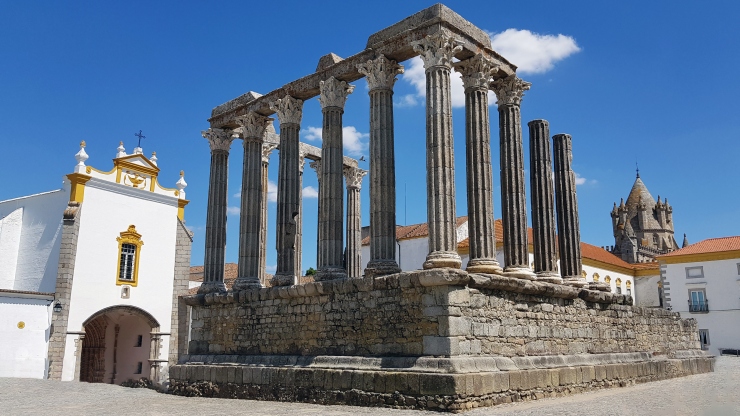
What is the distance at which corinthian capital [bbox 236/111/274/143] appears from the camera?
18438 mm

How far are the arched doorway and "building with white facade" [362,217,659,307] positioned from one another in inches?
470

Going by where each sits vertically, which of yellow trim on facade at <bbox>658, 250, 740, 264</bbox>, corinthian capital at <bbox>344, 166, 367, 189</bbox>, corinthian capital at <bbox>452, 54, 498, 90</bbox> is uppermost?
corinthian capital at <bbox>452, 54, 498, 90</bbox>

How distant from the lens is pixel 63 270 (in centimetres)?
2511

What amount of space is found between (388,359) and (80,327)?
17.4m

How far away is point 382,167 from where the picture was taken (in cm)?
1412

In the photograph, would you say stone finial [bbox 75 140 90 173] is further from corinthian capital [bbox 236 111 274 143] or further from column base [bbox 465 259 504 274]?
column base [bbox 465 259 504 274]

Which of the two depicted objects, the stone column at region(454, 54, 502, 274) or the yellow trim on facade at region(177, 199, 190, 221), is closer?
the stone column at region(454, 54, 502, 274)

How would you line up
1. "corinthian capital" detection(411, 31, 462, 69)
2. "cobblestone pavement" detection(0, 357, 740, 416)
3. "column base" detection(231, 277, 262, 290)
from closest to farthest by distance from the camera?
1. "cobblestone pavement" detection(0, 357, 740, 416)
2. "corinthian capital" detection(411, 31, 462, 69)
3. "column base" detection(231, 277, 262, 290)

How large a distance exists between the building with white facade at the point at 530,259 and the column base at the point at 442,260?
11.2 meters

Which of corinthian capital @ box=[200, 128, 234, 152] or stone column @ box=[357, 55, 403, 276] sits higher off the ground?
corinthian capital @ box=[200, 128, 234, 152]

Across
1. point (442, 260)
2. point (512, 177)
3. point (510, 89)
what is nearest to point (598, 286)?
point (512, 177)

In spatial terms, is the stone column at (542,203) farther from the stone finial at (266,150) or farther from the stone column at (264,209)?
the stone finial at (266,150)

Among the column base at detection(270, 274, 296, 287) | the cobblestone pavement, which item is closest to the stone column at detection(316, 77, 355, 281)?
the column base at detection(270, 274, 296, 287)

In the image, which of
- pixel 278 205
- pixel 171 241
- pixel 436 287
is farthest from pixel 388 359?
pixel 171 241
